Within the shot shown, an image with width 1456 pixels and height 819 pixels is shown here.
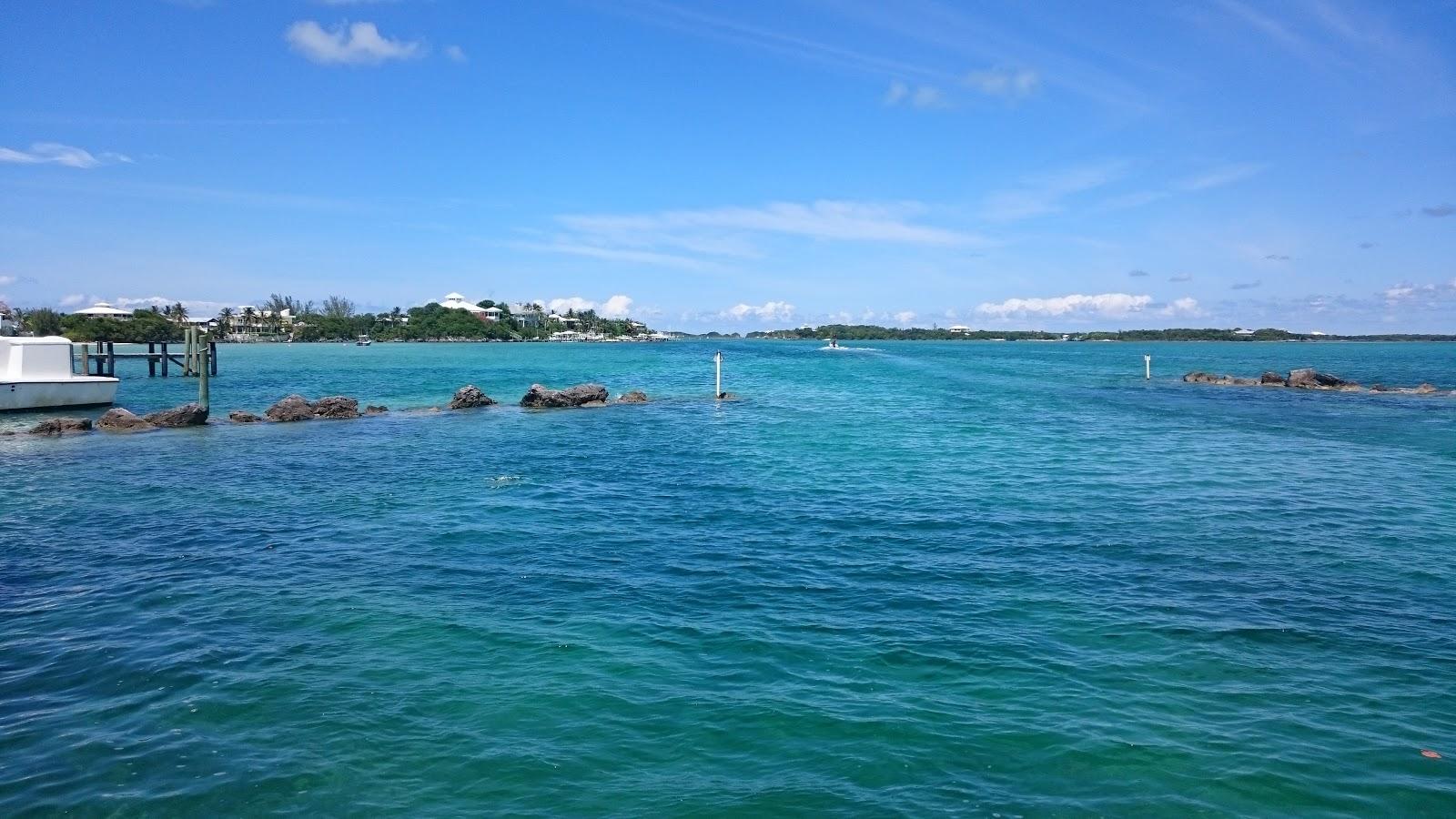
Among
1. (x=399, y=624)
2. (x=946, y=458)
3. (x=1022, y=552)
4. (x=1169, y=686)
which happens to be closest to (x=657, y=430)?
(x=946, y=458)

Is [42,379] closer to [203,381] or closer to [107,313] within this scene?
[203,381]

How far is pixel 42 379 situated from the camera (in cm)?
4066

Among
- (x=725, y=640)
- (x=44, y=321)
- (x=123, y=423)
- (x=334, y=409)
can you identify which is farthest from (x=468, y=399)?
(x=44, y=321)

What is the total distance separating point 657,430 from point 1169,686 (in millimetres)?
28029

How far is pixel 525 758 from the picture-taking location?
834 cm

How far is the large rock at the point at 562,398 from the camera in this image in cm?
4629

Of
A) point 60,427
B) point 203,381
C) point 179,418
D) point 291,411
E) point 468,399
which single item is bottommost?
point 60,427

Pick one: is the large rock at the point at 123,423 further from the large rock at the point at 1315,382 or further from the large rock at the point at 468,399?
the large rock at the point at 1315,382

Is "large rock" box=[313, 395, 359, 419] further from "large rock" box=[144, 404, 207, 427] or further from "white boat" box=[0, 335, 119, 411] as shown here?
"white boat" box=[0, 335, 119, 411]

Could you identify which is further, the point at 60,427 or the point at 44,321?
the point at 44,321

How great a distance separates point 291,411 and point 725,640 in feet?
111

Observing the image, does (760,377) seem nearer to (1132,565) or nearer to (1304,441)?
(1304,441)

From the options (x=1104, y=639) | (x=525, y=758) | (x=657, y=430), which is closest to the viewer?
(x=525, y=758)

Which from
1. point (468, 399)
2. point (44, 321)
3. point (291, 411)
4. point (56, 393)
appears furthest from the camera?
point (44, 321)
